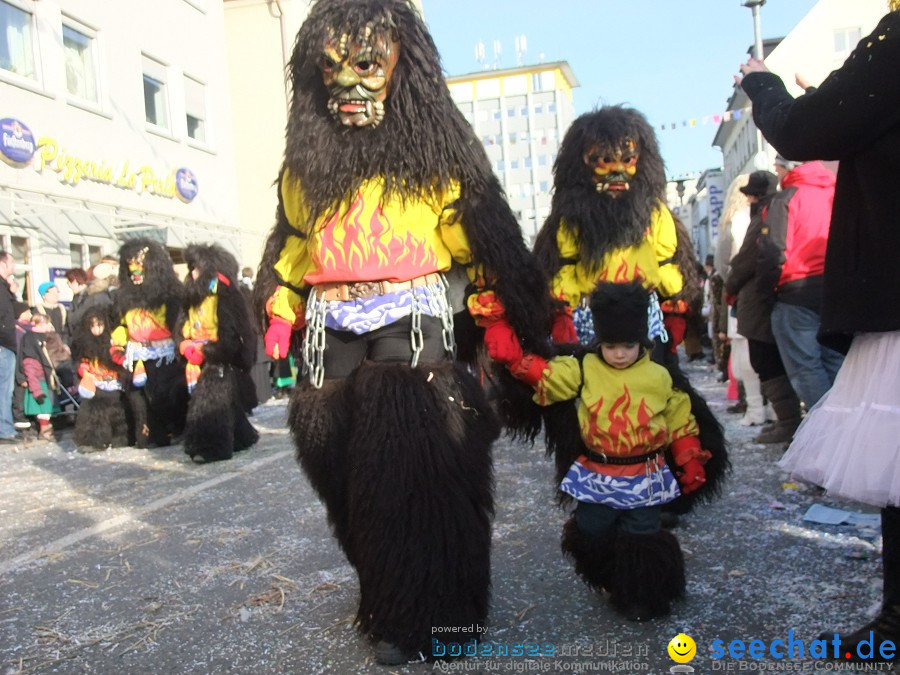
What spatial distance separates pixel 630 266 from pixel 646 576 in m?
1.59

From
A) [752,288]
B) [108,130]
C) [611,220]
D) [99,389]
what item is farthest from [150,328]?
[108,130]

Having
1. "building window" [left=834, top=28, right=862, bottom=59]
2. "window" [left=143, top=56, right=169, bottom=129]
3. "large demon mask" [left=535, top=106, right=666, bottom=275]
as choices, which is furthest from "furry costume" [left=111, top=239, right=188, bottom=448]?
"building window" [left=834, top=28, right=862, bottom=59]

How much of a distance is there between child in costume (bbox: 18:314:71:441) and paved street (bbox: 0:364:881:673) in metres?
3.94

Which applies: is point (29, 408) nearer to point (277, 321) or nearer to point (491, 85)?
point (277, 321)

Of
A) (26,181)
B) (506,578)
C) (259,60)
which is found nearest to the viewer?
(506,578)

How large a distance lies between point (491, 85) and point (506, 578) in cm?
4565

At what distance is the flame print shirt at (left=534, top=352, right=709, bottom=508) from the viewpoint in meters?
2.86

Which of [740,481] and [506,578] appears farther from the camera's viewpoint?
[740,481]

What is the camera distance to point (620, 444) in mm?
2873

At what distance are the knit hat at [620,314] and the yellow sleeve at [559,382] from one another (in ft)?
0.52

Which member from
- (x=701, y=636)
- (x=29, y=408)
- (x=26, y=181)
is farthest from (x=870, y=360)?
(x=26, y=181)

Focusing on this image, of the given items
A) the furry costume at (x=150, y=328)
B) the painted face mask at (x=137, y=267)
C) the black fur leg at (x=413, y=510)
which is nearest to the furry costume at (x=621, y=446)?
the black fur leg at (x=413, y=510)

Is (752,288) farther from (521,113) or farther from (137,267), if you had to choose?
(521,113)

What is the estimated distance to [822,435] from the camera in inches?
91.4
